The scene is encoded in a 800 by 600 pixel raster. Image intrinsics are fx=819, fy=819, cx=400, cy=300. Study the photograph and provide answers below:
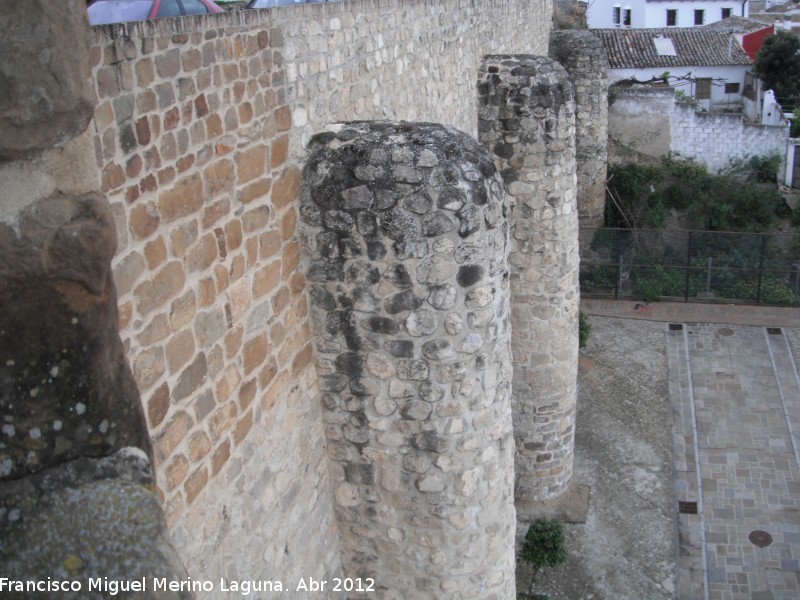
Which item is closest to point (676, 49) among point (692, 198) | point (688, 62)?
point (688, 62)

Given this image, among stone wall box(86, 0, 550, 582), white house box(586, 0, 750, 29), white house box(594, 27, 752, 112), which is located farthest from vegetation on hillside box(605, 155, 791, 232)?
stone wall box(86, 0, 550, 582)

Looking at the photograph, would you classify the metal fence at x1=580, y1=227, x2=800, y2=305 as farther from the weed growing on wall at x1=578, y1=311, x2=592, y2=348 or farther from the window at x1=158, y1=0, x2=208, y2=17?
the window at x1=158, y1=0, x2=208, y2=17

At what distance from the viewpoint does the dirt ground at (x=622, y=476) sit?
7.45 m

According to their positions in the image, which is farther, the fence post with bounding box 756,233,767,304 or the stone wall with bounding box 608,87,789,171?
the stone wall with bounding box 608,87,789,171

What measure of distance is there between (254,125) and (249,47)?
327 millimetres

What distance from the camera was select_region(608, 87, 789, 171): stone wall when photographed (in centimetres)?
1745

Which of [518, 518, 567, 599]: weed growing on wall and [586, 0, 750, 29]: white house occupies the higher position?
[586, 0, 750, 29]: white house

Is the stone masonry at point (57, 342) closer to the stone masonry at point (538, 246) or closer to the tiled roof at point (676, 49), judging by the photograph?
the stone masonry at point (538, 246)

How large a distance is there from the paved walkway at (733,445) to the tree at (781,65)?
369 inches

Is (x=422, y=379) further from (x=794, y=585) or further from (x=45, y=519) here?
(x=794, y=585)

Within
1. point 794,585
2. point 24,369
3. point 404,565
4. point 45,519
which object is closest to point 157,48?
point 24,369

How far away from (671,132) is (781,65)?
15.1 feet

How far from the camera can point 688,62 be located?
824 inches

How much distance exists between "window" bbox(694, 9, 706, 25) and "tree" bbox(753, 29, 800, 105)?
7720 mm
